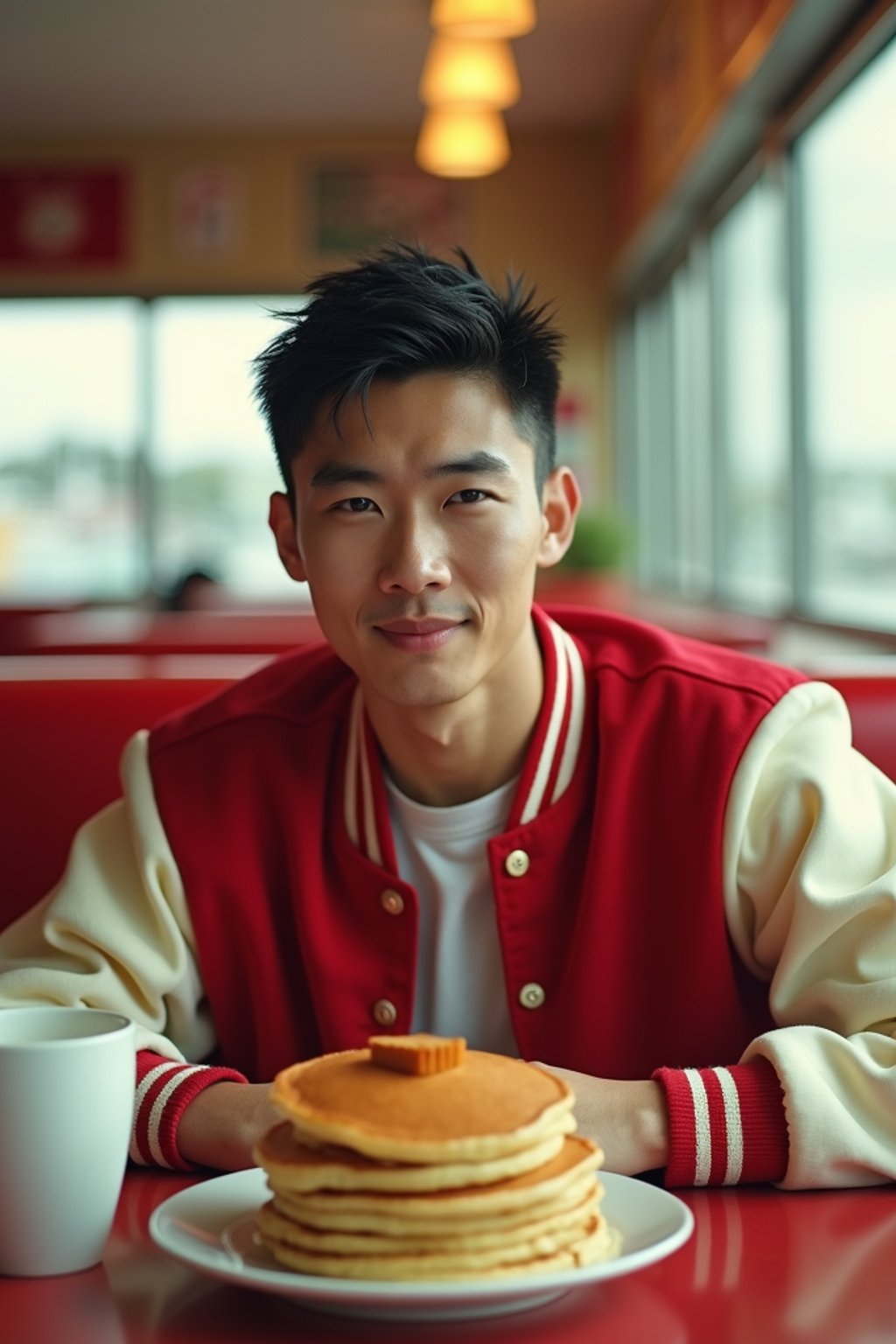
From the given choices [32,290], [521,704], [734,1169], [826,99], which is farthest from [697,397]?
[734,1169]

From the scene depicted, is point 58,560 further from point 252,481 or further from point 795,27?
point 795,27

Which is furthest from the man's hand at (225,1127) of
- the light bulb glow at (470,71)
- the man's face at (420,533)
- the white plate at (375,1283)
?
the light bulb glow at (470,71)

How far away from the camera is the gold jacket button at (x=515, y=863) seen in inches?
56.1

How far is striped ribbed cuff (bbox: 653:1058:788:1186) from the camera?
41.5 inches

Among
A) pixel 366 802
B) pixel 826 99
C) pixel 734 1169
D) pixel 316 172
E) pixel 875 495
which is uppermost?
pixel 316 172

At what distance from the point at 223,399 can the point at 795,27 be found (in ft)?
17.1

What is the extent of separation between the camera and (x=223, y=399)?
8.77 meters

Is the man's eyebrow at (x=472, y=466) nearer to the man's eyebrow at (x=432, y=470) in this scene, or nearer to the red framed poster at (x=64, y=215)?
the man's eyebrow at (x=432, y=470)

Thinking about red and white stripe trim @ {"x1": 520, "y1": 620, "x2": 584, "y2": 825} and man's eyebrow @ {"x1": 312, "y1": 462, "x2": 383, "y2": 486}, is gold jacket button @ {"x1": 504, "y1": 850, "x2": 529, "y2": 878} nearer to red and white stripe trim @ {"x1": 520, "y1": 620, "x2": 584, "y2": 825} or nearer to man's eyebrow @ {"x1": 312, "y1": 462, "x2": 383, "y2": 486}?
red and white stripe trim @ {"x1": 520, "y1": 620, "x2": 584, "y2": 825}

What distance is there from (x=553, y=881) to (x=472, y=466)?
0.37 meters

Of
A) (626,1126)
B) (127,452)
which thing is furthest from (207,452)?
(626,1126)

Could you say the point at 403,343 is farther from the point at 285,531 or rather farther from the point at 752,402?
the point at 752,402

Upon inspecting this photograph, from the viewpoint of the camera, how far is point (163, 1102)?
3.81ft

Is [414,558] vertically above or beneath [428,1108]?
above
